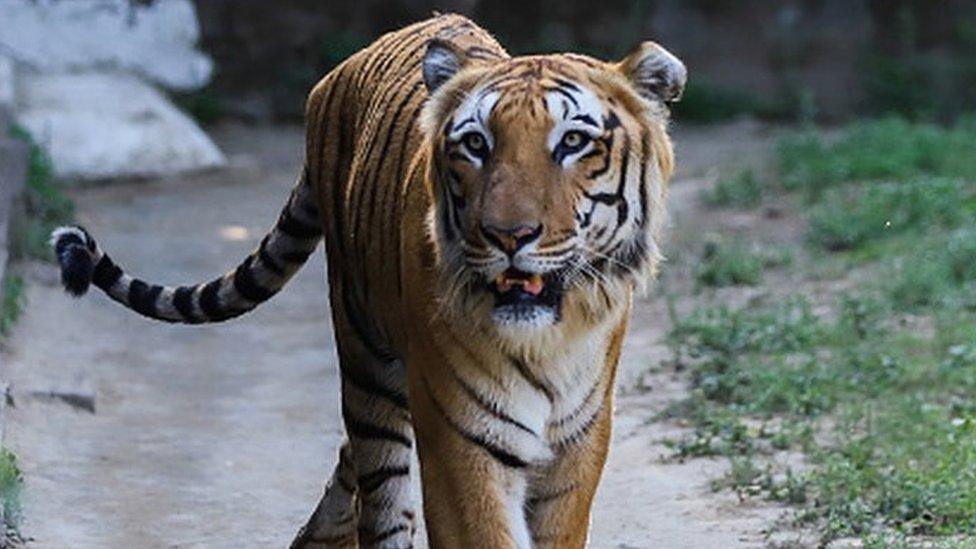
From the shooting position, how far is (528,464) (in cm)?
411

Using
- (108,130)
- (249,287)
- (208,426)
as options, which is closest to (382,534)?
(249,287)

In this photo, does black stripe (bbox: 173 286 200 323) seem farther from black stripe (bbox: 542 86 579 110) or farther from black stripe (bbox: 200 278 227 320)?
black stripe (bbox: 542 86 579 110)

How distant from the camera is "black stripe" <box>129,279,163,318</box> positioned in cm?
502

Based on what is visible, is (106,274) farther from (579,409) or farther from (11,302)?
(11,302)

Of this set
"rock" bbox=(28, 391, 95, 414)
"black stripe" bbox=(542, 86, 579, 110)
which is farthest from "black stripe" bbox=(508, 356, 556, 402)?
"rock" bbox=(28, 391, 95, 414)

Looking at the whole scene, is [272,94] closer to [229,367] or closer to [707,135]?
[707,135]

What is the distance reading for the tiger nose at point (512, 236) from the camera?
12.5 ft

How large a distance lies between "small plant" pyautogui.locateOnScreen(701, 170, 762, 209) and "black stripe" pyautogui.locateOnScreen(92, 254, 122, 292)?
5433 mm

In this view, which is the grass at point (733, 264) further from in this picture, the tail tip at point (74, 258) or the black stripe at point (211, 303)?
the tail tip at point (74, 258)

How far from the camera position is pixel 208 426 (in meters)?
6.67

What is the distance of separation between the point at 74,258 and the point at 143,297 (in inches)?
11.9

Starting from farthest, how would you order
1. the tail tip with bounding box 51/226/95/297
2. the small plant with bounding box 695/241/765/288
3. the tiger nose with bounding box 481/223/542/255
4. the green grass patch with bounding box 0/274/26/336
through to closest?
the small plant with bounding box 695/241/765/288, the green grass patch with bounding box 0/274/26/336, the tail tip with bounding box 51/226/95/297, the tiger nose with bounding box 481/223/542/255

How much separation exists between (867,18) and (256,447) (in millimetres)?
8550

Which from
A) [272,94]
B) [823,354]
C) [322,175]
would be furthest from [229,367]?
[272,94]
